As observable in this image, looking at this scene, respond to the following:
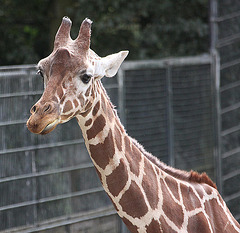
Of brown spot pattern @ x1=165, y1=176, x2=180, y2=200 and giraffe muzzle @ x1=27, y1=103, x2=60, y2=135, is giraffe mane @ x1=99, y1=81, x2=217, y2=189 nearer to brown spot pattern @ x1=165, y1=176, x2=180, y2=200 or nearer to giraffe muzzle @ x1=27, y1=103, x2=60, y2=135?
brown spot pattern @ x1=165, y1=176, x2=180, y2=200

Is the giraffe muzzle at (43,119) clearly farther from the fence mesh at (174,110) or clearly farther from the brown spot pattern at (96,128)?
the fence mesh at (174,110)

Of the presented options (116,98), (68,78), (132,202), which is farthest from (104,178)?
(116,98)

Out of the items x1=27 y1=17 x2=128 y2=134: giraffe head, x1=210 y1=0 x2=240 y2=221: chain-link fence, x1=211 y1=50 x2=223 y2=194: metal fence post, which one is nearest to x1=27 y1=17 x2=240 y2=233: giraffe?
x1=27 y1=17 x2=128 y2=134: giraffe head

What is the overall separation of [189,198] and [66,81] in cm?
128

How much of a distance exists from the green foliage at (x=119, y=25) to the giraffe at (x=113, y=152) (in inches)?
203

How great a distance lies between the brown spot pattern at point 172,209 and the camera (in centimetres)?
366

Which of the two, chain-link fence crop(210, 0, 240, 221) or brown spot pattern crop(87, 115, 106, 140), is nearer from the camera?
brown spot pattern crop(87, 115, 106, 140)

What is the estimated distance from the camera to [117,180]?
3484 millimetres

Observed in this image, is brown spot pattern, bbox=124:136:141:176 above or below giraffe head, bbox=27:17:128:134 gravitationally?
below

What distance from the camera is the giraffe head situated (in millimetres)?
3062

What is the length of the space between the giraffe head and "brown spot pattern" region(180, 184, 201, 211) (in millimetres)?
991

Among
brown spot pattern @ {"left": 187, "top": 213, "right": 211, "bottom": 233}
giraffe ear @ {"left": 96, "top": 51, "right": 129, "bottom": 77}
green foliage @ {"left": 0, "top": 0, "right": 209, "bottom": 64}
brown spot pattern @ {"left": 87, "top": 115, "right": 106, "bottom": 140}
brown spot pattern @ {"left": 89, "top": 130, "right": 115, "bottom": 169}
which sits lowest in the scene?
brown spot pattern @ {"left": 187, "top": 213, "right": 211, "bottom": 233}

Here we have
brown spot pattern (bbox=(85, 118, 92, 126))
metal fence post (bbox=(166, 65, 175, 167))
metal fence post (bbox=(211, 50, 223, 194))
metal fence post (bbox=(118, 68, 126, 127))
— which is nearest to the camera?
brown spot pattern (bbox=(85, 118, 92, 126))

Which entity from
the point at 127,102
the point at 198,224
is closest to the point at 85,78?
the point at 198,224
